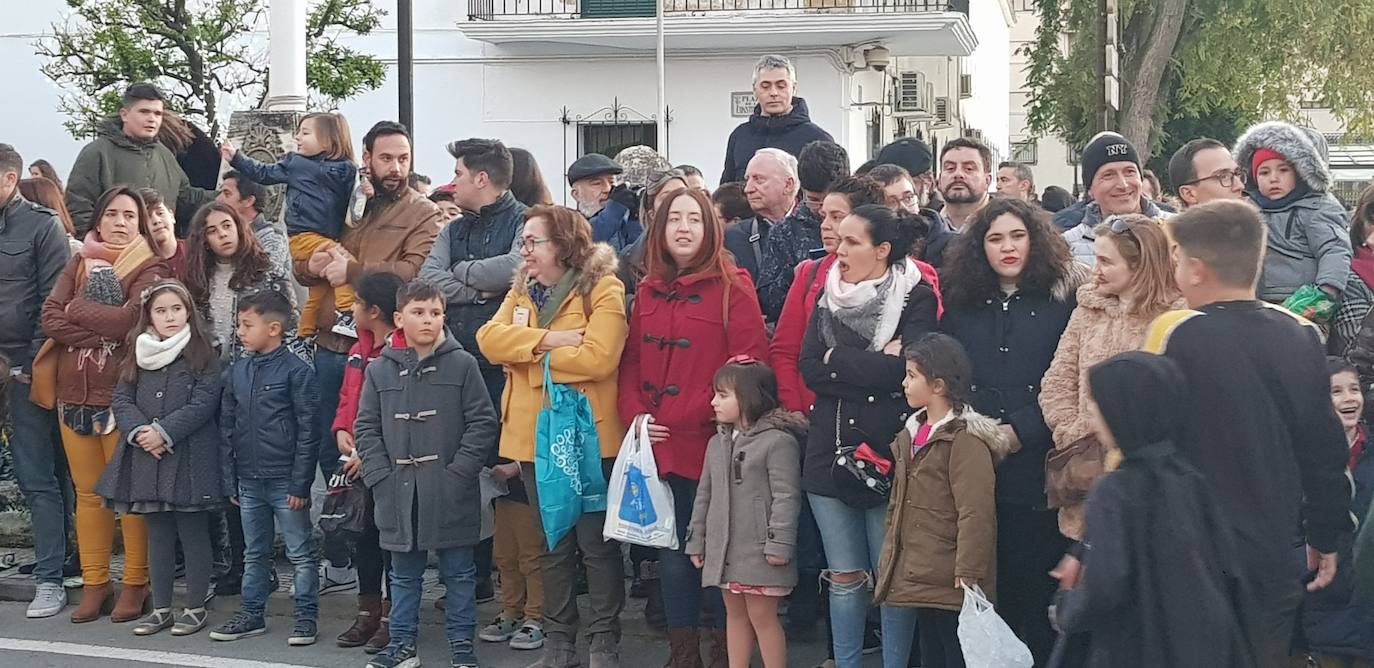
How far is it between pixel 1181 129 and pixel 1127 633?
29.6m

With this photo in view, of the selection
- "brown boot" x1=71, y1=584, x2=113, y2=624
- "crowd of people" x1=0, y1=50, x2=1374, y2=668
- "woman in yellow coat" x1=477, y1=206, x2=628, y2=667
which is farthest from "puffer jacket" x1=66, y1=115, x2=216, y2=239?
"woman in yellow coat" x1=477, y1=206, x2=628, y2=667

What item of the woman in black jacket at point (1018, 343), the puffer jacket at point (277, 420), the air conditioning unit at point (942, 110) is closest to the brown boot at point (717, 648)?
the woman in black jacket at point (1018, 343)

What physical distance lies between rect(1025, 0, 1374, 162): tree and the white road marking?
20217mm

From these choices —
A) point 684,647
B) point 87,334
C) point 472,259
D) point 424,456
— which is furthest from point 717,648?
point 87,334

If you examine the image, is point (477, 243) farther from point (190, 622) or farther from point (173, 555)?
point (190, 622)

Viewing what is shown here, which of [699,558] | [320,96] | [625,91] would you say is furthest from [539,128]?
[699,558]

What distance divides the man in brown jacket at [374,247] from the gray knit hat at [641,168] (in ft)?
3.85

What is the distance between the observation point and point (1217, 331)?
14.7ft

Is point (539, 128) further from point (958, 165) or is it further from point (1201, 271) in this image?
point (1201, 271)

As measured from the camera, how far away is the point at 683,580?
21.9 ft

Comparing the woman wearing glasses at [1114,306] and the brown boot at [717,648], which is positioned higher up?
the woman wearing glasses at [1114,306]

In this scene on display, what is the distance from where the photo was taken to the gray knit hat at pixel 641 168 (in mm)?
8695

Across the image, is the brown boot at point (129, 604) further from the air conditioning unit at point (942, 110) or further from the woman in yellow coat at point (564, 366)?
the air conditioning unit at point (942, 110)

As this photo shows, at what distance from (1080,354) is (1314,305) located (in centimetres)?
129
